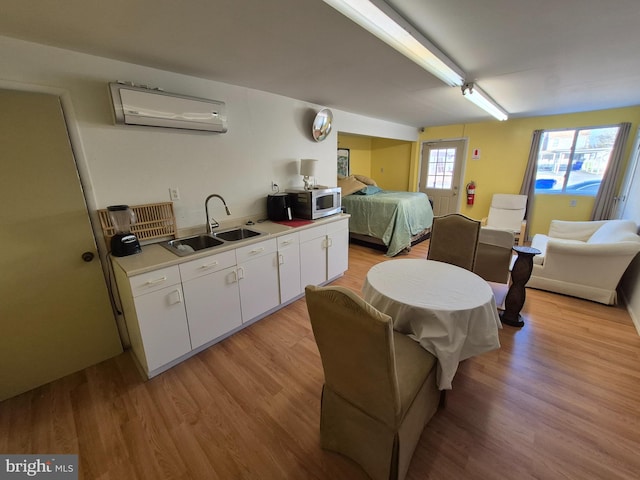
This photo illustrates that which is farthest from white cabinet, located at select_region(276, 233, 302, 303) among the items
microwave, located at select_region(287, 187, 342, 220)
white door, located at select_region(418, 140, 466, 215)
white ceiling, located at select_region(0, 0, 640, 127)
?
white door, located at select_region(418, 140, 466, 215)

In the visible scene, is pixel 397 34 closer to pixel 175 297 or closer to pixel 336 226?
pixel 336 226

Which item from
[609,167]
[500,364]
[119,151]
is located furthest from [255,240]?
[609,167]

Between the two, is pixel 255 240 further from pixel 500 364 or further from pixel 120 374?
pixel 500 364

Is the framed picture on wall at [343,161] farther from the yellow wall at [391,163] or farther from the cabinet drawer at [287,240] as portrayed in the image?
the cabinet drawer at [287,240]

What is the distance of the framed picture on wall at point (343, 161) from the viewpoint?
5.61 m

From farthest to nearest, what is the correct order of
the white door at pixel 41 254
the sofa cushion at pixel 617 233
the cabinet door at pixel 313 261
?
1. the cabinet door at pixel 313 261
2. the sofa cushion at pixel 617 233
3. the white door at pixel 41 254

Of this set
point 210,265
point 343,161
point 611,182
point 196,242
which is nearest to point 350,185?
point 343,161

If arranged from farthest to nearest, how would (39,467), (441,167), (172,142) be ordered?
(441,167)
(172,142)
(39,467)

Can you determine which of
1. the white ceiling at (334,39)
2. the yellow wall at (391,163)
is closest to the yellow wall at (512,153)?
the yellow wall at (391,163)

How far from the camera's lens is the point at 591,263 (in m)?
2.78

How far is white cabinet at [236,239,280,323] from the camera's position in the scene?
2295 millimetres

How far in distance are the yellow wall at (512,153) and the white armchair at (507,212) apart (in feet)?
0.98

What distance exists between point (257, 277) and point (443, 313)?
1631 mm

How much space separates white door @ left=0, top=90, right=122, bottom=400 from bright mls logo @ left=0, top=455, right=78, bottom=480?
0.62 meters
